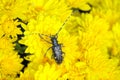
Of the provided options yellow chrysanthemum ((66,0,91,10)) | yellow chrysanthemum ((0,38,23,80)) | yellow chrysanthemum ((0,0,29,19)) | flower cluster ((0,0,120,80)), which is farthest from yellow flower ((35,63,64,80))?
yellow chrysanthemum ((66,0,91,10))

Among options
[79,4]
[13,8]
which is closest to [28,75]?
[13,8]

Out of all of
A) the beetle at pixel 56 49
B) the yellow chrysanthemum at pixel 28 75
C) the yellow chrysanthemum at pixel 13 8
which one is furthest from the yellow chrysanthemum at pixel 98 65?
the yellow chrysanthemum at pixel 13 8

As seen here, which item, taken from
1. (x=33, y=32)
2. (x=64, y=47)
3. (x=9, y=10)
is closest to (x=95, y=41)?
(x=64, y=47)

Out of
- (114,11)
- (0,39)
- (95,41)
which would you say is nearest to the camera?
(0,39)

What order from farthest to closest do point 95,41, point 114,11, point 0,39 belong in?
point 114,11, point 95,41, point 0,39

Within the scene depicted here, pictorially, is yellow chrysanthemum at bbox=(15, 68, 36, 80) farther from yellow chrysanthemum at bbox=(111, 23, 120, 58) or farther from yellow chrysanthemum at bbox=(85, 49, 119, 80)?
yellow chrysanthemum at bbox=(111, 23, 120, 58)

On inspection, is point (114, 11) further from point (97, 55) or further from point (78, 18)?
→ point (97, 55)

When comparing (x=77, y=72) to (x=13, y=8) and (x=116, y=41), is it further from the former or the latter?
(x=13, y=8)
